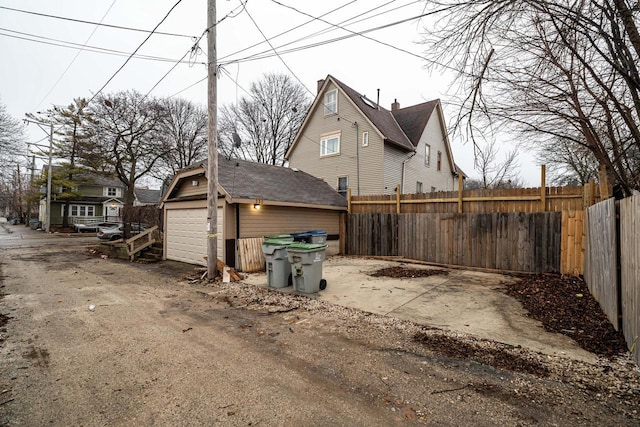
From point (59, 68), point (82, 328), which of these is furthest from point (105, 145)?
point (82, 328)

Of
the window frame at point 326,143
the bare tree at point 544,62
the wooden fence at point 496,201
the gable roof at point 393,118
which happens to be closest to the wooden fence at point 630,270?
the bare tree at point 544,62

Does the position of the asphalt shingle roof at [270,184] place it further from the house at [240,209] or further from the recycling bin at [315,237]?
the recycling bin at [315,237]

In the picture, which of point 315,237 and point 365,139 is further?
point 365,139

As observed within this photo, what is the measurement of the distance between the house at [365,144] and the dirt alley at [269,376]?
12139mm

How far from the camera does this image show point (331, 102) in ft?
58.0

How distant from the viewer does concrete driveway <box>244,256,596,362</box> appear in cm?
397

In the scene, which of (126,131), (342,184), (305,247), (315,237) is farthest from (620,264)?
(126,131)

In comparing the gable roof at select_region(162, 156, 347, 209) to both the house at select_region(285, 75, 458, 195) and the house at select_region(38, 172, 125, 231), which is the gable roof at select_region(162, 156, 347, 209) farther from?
the house at select_region(38, 172, 125, 231)

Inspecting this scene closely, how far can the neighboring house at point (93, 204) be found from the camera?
108ft

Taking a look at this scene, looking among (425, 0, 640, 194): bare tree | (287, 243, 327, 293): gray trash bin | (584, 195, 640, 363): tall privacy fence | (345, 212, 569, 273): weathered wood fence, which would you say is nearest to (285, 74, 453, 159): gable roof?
(345, 212, 569, 273): weathered wood fence

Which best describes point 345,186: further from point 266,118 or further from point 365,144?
point 266,118

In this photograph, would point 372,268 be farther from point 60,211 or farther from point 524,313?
point 60,211

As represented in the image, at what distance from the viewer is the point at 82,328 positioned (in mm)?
→ 4438

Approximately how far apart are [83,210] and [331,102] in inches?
1357
